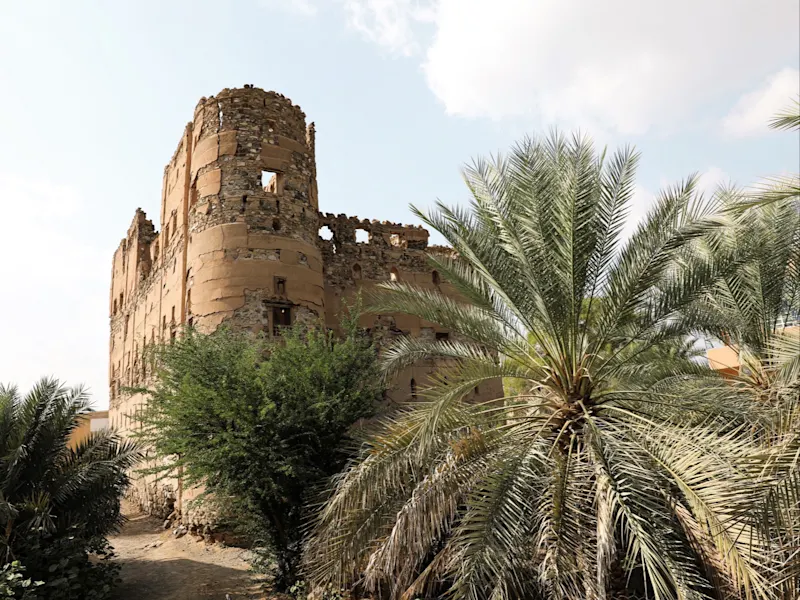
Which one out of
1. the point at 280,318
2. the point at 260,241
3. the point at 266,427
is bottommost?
the point at 266,427

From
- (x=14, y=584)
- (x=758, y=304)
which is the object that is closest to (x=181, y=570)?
(x=14, y=584)

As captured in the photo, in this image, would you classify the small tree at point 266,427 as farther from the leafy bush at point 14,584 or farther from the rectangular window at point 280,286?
the rectangular window at point 280,286

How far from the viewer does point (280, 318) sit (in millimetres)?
14594

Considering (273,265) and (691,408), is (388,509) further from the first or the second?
(273,265)

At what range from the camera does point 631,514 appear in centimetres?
586

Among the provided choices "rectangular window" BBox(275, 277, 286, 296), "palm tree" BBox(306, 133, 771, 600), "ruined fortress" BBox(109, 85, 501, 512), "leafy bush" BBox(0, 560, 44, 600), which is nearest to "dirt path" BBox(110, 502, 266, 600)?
"leafy bush" BBox(0, 560, 44, 600)

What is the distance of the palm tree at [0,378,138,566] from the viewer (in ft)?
30.2

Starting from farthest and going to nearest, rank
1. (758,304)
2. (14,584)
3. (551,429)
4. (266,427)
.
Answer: (266,427)
(758,304)
(14,584)
(551,429)

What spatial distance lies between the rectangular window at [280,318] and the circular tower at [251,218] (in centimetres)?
2

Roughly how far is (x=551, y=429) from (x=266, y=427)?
450 centimetres

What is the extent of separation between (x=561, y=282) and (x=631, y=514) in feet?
8.98

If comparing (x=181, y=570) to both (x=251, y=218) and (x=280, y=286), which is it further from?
(x=251, y=218)

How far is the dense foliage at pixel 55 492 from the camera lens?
9.05 m

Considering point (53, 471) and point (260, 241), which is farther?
point (260, 241)
